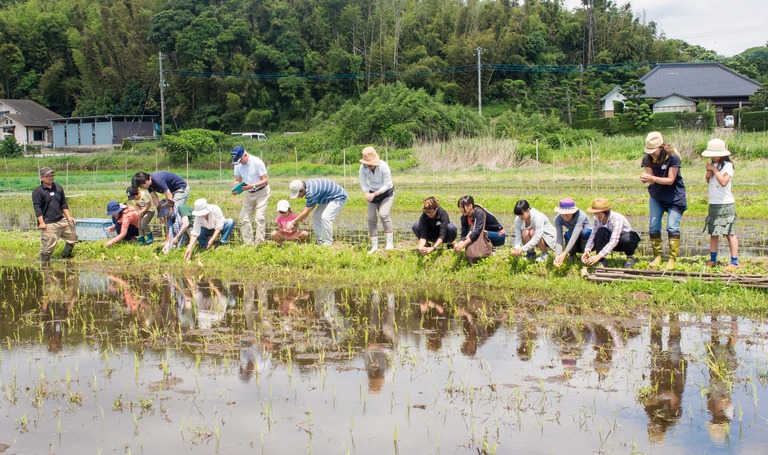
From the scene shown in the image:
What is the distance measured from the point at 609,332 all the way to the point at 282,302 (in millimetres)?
3755

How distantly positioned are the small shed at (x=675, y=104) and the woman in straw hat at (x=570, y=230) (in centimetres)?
4310

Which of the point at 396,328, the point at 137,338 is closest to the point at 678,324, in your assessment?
the point at 396,328

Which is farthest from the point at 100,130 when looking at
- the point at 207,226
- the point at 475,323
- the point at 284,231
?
the point at 475,323

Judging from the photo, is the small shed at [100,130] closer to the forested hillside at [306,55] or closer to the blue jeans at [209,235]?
the forested hillside at [306,55]

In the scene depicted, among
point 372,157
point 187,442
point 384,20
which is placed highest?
point 384,20

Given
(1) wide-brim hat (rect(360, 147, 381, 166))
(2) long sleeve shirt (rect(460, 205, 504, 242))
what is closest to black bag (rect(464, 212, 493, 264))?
(2) long sleeve shirt (rect(460, 205, 504, 242))

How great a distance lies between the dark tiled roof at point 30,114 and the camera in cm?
5638

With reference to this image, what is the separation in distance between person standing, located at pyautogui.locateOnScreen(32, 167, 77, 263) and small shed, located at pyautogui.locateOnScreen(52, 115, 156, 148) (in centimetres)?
4424

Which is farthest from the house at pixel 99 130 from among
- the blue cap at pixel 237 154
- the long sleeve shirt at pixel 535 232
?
the long sleeve shirt at pixel 535 232

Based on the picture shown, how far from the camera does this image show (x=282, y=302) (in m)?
9.06

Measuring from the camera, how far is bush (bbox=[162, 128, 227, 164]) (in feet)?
136

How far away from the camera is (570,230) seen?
9234 mm

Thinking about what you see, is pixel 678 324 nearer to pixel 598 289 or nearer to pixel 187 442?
pixel 598 289

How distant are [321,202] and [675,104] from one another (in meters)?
43.1
